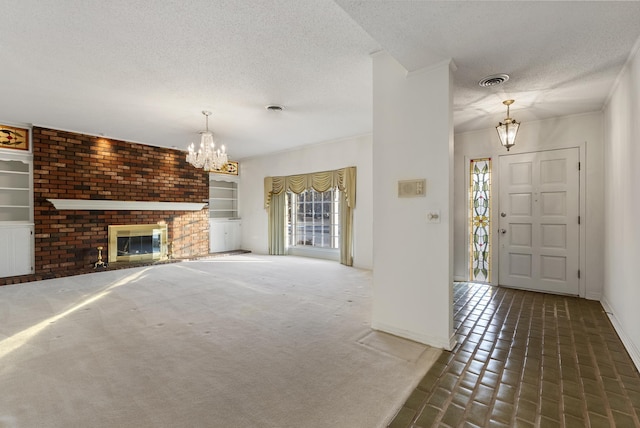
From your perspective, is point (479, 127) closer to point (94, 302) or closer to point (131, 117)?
point (131, 117)

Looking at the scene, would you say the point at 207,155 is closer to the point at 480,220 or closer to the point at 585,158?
the point at 480,220

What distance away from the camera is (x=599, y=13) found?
192 cm

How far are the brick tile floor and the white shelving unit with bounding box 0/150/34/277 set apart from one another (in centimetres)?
644

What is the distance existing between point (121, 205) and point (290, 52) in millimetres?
5214

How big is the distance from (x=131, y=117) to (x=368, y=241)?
4623 mm

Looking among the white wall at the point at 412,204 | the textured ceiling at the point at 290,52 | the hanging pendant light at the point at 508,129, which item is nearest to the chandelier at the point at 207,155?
the textured ceiling at the point at 290,52

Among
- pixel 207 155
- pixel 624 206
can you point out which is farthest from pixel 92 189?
pixel 624 206

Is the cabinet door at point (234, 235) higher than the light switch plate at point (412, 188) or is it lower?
lower

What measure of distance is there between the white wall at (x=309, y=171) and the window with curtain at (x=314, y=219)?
2.11 feet

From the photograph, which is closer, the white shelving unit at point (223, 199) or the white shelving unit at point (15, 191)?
the white shelving unit at point (15, 191)

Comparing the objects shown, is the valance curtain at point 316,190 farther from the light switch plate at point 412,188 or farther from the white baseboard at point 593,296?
the white baseboard at point 593,296

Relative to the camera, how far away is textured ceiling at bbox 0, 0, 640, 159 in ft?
6.63

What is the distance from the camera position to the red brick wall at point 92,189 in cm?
521

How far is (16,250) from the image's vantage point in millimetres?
4961
